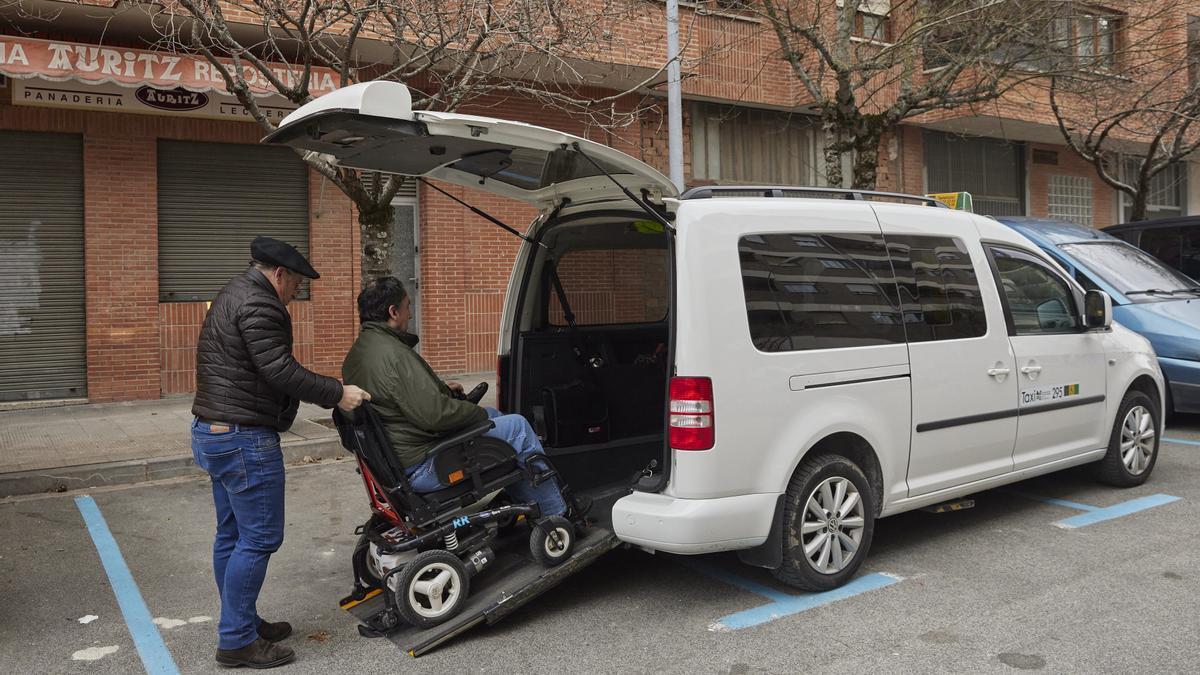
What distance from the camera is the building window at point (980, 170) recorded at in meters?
19.2

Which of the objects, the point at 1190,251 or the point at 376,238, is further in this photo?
the point at 1190,251

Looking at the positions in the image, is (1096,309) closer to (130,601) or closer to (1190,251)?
(130,601)

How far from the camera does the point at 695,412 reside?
423 cm

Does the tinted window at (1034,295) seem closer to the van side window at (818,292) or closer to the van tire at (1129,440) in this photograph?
the van tire at (1129,440)

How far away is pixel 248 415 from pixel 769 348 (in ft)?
7.46

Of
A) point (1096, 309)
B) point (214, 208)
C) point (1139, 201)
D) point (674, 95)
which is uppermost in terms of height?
point (674, 95)

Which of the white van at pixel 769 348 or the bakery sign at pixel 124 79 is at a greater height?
the bakery sign at pixel 124 79

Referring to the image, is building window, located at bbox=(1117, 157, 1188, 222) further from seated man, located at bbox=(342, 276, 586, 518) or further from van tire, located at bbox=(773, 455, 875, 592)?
seated man, located at bbox=(342, 276, 586, 518)

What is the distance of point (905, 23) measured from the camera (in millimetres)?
15859

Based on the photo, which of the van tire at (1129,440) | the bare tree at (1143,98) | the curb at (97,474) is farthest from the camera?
the bare tree at (1143,98)

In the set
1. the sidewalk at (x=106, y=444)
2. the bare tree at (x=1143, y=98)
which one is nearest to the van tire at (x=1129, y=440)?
the sidewalk at (x=106, y=444)

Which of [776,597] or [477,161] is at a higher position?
[477,161]

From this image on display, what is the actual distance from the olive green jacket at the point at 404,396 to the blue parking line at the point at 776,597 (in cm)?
153

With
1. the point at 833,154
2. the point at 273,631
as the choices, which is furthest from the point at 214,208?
the point at 273,631
